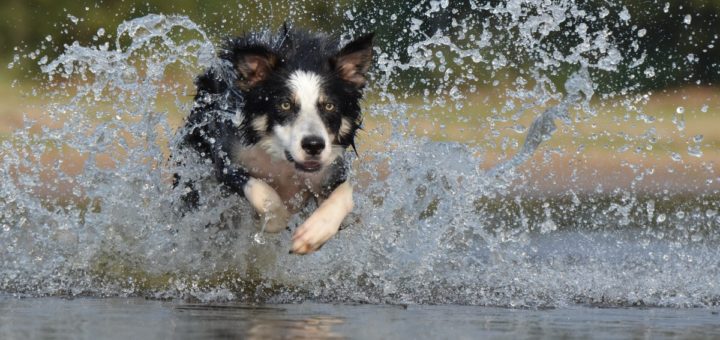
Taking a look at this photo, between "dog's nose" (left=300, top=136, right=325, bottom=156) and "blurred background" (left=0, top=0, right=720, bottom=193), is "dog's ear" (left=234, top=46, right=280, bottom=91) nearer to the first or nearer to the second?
"dog's nose" (left=300, top=136, right=325, bottom=156)

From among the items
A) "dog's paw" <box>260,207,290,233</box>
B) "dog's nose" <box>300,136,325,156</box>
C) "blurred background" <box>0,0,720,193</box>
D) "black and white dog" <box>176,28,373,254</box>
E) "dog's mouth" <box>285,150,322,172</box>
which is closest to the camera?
"dog's nose" <box>300,136,325,156</box>

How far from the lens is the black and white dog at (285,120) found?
24.2 feet

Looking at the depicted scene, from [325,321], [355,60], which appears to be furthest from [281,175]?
[325,321]

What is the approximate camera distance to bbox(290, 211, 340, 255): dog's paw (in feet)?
22.6

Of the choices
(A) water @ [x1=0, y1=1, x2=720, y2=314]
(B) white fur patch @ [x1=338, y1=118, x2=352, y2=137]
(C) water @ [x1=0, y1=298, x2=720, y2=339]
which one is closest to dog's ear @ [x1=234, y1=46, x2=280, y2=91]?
(B) white fur patch @ [x1=338, y1=118, x2=352, y2=137]

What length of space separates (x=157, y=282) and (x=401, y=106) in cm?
274

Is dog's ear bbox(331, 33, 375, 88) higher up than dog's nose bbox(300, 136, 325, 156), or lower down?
higher up

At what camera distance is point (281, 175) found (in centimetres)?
787

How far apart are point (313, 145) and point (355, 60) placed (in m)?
0.89

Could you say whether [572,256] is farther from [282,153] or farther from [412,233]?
[282,153]

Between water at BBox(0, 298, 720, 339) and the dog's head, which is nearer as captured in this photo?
water at BBox(0, 298, 720, 339)

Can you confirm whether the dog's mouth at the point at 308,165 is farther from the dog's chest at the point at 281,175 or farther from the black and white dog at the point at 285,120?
the dog's chest at the point at 281,175

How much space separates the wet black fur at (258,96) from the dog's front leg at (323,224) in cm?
43

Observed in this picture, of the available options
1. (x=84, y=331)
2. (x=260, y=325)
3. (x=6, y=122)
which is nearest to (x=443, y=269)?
(x=260, y=325)
